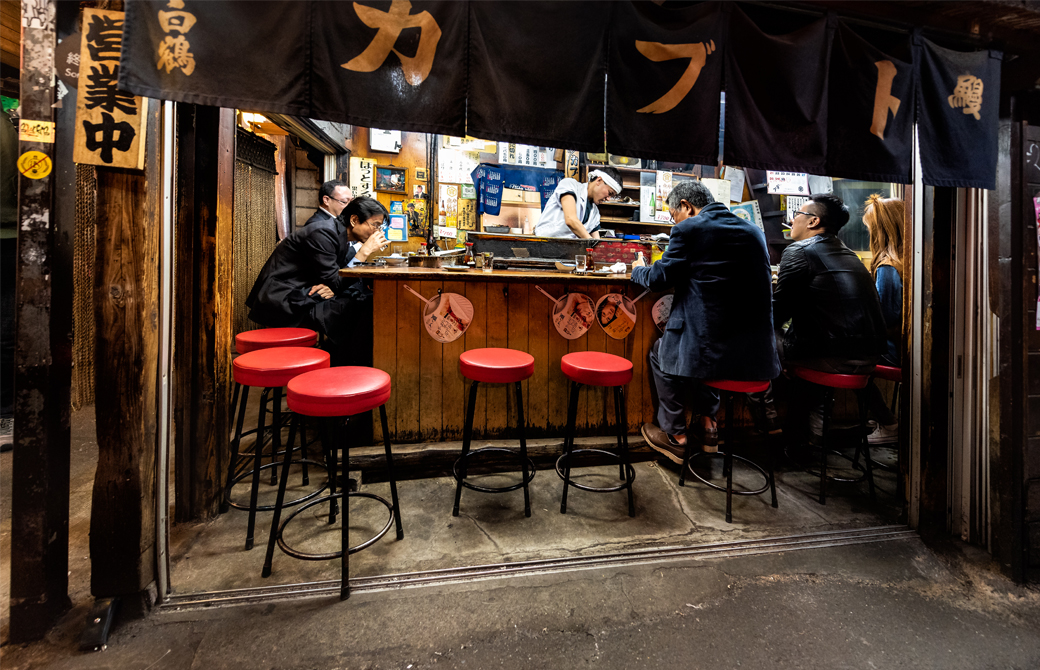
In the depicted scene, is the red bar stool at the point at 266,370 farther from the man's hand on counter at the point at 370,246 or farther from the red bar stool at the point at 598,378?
the man's hand on counter at the point at 370,246

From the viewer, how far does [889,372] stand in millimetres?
3367

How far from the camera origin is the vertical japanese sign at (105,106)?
1.84 m

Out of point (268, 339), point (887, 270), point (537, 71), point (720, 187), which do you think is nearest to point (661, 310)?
point (887, 270)

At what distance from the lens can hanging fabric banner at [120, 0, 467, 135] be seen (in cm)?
196

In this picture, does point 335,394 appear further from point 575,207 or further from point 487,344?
point 575,207

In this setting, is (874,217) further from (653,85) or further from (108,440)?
(108,440)

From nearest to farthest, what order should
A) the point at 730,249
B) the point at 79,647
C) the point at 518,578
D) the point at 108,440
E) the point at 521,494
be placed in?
1. the point at 79,647
2. the point at 108,440
3. the point at 518,578
4. the point at 730,249
5. the point at 521,494

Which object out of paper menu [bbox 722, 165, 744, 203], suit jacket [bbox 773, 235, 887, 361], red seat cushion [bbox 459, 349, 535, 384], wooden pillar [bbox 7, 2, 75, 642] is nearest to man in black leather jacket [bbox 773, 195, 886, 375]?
suit jacket [bbox 773, 235, 887, 361]

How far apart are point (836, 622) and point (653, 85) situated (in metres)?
2.86

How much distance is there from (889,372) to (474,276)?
325 centimetres

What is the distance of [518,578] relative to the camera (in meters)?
2.31

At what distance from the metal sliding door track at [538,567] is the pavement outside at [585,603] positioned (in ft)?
0.07

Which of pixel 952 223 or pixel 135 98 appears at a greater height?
pixel 135 98

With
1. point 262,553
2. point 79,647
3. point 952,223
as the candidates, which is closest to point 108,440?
point 79,647
